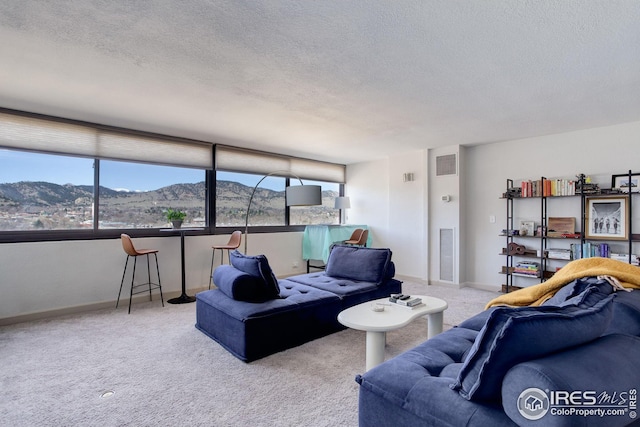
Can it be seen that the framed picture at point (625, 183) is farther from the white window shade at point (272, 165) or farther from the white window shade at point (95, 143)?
the white window shade at point (95, 143)

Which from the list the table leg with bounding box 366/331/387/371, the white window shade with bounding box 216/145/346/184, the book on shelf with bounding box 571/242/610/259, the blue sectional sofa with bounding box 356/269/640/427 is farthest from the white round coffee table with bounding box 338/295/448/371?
the white window shade with bounding box 216/145/346/184

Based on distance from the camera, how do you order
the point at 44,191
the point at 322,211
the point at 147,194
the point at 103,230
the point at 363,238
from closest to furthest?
the point at 44,191 → the point at 103,230 → the point at 147,194 → the point at 363,238 → the point at 322,211

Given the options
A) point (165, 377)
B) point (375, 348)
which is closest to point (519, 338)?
point (375, 348)

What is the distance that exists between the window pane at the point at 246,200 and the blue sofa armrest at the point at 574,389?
484 centimetres

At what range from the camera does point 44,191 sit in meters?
3.88

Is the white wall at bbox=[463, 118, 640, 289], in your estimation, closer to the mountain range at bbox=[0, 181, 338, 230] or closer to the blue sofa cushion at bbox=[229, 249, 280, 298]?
the mountain range at bbox=[0, 181, 338, 230]

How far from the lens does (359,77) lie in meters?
2.78

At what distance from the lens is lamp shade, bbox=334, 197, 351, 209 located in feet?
22.1

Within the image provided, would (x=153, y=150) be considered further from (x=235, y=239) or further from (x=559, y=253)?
(x=559, y=253)

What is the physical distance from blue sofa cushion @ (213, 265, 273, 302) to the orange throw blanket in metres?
1.96

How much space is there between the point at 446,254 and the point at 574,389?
4.78 m

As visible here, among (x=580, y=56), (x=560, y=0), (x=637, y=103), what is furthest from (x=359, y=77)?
(x=637, y=103)

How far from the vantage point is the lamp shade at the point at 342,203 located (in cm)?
673

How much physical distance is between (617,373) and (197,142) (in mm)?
5112
